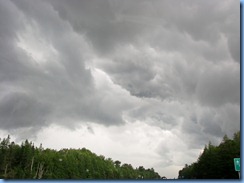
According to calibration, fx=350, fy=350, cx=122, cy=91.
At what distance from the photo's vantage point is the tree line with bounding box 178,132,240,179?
30594 mm

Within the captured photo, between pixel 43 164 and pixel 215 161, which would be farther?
pixel 43 164

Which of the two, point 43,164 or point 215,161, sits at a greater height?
point 215,161

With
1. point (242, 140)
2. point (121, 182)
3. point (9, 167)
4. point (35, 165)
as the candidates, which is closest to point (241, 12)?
point (242, 140)

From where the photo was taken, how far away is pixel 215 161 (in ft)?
121

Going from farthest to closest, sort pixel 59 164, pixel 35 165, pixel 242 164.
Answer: pixel 59 164
pixel 35 165
pixel 242 164

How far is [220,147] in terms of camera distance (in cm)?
3662

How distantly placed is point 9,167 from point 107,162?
21.3 metres

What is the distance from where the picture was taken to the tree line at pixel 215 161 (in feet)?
100

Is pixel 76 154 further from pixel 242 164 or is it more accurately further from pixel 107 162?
pixel 242 164

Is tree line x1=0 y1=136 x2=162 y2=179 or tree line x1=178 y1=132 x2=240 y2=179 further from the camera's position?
tree line x1=0 y1=136 x2=162 y2=179

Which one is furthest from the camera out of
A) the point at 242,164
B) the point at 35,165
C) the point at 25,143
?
the point at 35,165

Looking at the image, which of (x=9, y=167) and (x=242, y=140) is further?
(x=9, y=167)

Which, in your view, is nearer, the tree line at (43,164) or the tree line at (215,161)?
the tree line at (215,161)

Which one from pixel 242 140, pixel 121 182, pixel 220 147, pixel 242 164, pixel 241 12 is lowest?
pixel 121 182
